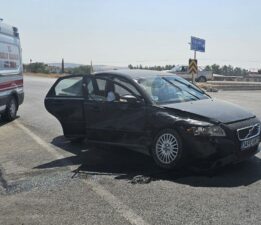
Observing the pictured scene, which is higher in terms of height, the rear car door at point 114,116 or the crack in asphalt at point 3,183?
the rear car door at point 114,116

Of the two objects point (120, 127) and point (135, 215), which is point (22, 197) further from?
point (120, 127)

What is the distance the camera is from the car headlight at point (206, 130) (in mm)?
7227

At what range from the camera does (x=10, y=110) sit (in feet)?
48.3

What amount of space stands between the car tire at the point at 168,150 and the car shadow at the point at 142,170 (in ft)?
0.42

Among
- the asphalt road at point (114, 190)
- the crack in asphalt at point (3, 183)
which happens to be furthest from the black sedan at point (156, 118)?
the crack in asphalt at point (3, 183)

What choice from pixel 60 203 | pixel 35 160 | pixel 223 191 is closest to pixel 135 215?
pixel 60 203

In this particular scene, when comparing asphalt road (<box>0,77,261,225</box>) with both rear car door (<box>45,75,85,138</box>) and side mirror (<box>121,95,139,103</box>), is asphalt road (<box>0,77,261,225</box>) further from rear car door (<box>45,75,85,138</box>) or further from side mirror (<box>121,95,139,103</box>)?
side mirror (<box>121,95,139,103</box>)

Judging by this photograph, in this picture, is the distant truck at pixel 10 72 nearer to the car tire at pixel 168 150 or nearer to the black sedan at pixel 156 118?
the black sedan at pixel 156 118

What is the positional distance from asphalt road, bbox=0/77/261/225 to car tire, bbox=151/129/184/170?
0.16m

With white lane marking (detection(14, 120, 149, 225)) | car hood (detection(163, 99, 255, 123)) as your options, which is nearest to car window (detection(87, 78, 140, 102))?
car hood (detection(163, 99, 255, 123))

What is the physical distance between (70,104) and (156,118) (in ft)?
7.69

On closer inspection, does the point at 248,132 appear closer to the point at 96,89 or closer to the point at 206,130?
the point at 206,130

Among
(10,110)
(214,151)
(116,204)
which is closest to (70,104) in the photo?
(214,151)

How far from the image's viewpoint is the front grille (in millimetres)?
7379
